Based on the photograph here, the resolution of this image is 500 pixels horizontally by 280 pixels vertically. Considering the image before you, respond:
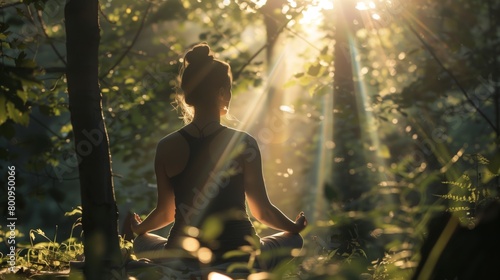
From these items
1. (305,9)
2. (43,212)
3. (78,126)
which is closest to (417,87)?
(305,9)

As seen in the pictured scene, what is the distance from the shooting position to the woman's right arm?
4.54 meters

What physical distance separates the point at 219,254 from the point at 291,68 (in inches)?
445

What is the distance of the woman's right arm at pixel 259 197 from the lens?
4535 millimetres

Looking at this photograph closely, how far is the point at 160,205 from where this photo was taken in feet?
15.6

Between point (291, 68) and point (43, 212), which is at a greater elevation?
point (291, 68)

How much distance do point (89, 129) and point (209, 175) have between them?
38.7 inches

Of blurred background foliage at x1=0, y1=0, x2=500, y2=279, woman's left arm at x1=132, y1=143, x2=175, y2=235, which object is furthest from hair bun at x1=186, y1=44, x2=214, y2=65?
blurred background foliage at x1=0, y1=0, x2=500, y2=279

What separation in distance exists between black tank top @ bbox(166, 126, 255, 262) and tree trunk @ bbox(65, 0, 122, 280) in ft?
2.23

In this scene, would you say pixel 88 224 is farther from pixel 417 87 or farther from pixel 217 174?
pixel 417 87

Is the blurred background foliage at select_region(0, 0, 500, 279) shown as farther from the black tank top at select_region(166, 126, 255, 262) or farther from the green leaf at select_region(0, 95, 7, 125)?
the black tank top at select_region(166, 126, 255, 262)

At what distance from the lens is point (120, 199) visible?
10.9 m

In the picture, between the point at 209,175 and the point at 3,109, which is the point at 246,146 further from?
the point at 3,109

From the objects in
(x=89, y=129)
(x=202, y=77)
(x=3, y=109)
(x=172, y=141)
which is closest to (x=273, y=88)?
(x=202, y=77)

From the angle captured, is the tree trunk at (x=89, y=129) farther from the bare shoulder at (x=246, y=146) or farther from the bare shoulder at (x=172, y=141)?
the bare shoulder at (x=246, y=146)
